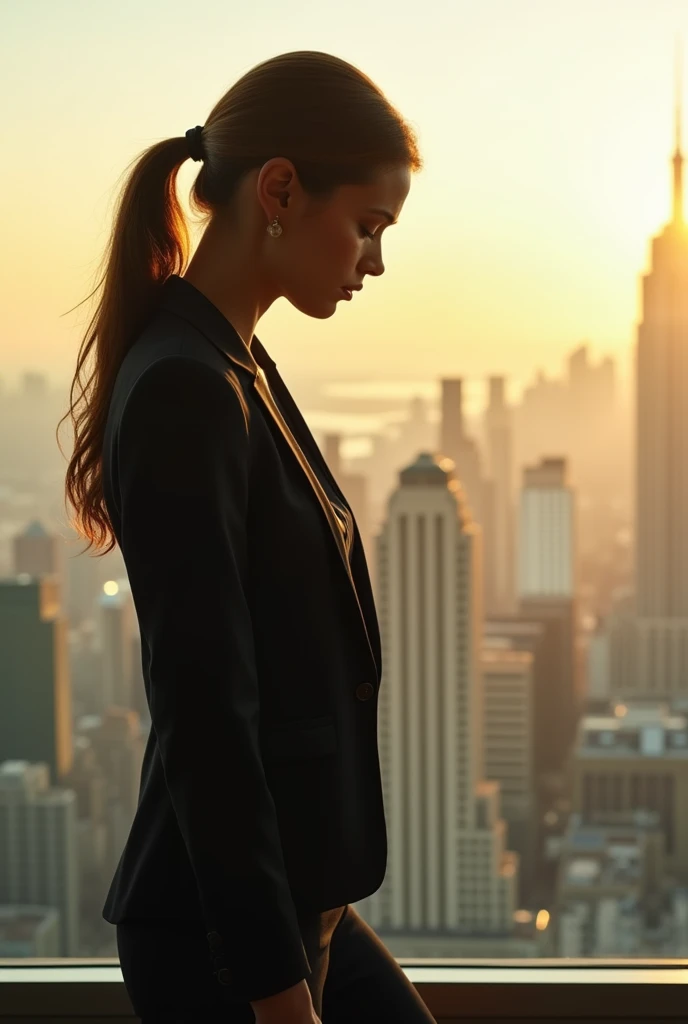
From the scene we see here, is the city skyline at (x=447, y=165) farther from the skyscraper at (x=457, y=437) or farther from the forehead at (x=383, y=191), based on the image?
the skyscraper at (x=457, y=437)

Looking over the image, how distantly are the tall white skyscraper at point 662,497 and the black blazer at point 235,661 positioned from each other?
889cm

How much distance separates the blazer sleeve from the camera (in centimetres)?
68

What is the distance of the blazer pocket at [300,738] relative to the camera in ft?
2.42

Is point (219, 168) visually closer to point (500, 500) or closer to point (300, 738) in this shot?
point (300, 738)

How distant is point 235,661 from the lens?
684mm

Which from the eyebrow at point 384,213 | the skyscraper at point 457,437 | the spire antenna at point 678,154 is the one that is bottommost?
the eyebrow at point 384,213

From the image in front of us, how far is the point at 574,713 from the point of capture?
1058cm

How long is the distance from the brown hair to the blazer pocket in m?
0.23

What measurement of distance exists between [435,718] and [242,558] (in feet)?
25.2

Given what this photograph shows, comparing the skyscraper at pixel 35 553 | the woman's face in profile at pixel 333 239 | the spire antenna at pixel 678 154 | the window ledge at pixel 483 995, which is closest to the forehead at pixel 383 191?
the woman's face in profile at pixel 333 239

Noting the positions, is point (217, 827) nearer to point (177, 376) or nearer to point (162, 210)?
point (177, 376)

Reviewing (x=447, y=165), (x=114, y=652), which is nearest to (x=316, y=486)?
(x=447, y=165)

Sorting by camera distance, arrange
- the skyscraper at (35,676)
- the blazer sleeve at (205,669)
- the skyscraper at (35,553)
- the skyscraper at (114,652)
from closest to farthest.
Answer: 1. the blazer sleeve at (205,669)
2. the skyscraper at (35,676)
3. the skyscraper at (114,652)
4. the skyscraper at (35,553)

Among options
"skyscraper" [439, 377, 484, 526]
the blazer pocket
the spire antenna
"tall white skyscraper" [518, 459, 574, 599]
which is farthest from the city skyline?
"tall white skyscraper" [518, 459, 574, 599]
